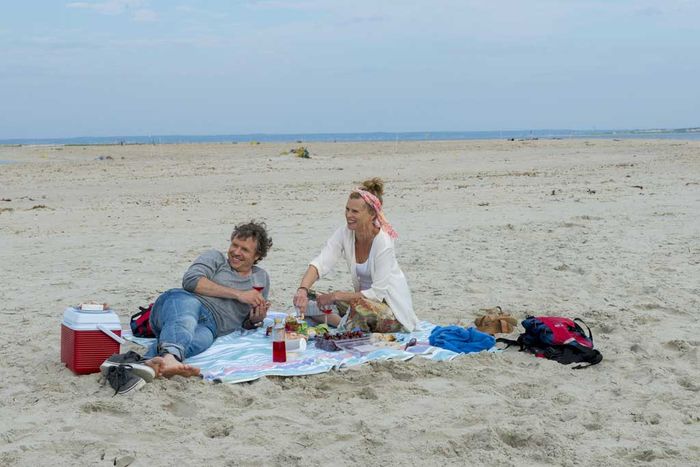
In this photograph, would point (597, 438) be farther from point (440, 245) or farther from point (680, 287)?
point (440, 245)

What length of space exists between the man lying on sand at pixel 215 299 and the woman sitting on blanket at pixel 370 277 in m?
0.40

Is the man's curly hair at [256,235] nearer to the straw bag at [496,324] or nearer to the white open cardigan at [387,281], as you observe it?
the white open cardigan at [387,281]

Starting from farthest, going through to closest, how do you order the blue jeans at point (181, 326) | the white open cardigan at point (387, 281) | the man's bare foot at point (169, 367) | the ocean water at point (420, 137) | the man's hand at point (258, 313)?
the ocean water at point (420, 137) → the white open cardigan at point (387, 281) → the man's hand at point (258, 313) → the blue jeans at point (181, 326) → the man's bare foot at point (169, 367)

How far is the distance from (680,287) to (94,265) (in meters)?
6.01

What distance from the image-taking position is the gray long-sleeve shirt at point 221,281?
18.7ft

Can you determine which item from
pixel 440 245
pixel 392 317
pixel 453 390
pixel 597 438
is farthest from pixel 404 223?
pixel 597 438

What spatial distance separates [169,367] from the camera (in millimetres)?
4758

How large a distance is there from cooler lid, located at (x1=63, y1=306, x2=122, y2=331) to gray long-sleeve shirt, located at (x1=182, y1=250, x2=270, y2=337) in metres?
0.70

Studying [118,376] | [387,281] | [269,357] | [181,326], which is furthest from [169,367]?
[387,281]

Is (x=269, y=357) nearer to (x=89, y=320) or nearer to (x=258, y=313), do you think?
(x=258, y=313)

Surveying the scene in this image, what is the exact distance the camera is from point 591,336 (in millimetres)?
5629

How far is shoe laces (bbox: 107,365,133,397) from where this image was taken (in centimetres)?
→ 453

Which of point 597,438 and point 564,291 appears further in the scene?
point 564,291

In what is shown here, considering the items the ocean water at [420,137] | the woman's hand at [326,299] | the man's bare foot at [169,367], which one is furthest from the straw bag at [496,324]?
the ocean water at [420,137]
